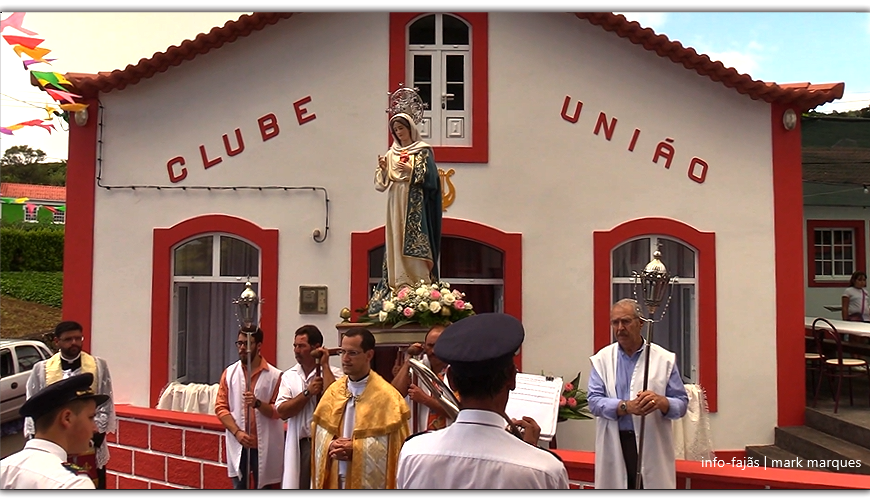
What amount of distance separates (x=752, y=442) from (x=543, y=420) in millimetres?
4093

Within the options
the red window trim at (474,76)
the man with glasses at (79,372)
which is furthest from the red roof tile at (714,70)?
the man with glasses at (79,372)

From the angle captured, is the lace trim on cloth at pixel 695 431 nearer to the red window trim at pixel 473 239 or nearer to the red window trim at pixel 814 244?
the red window trim at pixel 473 239

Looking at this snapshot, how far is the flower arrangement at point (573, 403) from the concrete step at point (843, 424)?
2.52 m

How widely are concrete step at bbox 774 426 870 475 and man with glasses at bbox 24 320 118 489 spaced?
652 cm

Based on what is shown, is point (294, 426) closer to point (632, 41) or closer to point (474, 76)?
point (474, 76)

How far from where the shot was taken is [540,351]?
314 inches

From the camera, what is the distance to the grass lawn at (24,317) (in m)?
16.4

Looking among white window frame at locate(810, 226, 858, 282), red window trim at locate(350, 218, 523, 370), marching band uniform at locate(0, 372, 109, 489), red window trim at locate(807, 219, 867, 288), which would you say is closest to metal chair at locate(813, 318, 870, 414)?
red window trim at locate(350, 218, 523, 370)

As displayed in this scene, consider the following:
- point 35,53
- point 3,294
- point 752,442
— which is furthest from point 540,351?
point 3,294

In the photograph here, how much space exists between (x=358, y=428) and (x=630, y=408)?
5.14ft

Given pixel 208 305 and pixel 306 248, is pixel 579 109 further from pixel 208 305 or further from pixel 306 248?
pixel 208 305

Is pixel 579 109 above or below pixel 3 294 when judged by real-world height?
above

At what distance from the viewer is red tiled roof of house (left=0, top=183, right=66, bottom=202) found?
10.7 m

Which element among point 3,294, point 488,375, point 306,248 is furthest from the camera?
point 3,294
